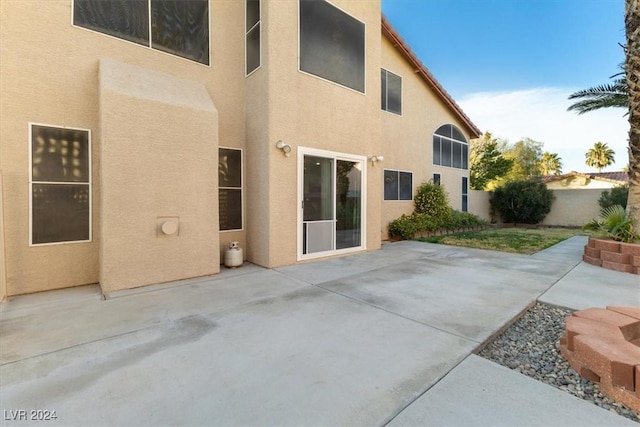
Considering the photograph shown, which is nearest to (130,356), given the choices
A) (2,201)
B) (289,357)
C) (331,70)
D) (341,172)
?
(289,357)

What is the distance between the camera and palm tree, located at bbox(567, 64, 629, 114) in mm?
8727

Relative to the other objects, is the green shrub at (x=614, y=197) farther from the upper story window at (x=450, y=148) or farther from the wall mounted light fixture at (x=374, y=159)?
the wall mounted light fixture at (x=374, y=159)

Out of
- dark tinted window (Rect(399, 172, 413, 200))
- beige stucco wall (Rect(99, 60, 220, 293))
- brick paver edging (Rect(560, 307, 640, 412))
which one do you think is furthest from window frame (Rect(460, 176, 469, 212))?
beige stucco wall (Rect(99, 60, 220, 293))

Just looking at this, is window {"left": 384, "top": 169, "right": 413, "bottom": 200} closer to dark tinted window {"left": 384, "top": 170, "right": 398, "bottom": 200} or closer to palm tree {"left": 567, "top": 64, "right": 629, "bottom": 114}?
dark tinted window {"left": 384, "top": 170, "right": 398, "bottom": 200}

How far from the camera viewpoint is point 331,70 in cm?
760

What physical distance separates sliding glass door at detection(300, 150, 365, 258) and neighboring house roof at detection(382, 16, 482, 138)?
19.8ft

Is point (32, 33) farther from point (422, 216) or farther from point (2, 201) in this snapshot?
point (422, 216)

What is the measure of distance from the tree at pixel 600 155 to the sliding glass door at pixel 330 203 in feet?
134

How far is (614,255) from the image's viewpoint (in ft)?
21.3

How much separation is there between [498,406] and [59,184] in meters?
6.96

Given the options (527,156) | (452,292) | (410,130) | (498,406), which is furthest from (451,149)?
(527,156)

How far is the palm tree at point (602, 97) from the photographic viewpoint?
8.73m

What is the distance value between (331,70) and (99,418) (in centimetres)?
794

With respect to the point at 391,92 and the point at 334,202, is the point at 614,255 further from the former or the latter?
the point at 391,92
